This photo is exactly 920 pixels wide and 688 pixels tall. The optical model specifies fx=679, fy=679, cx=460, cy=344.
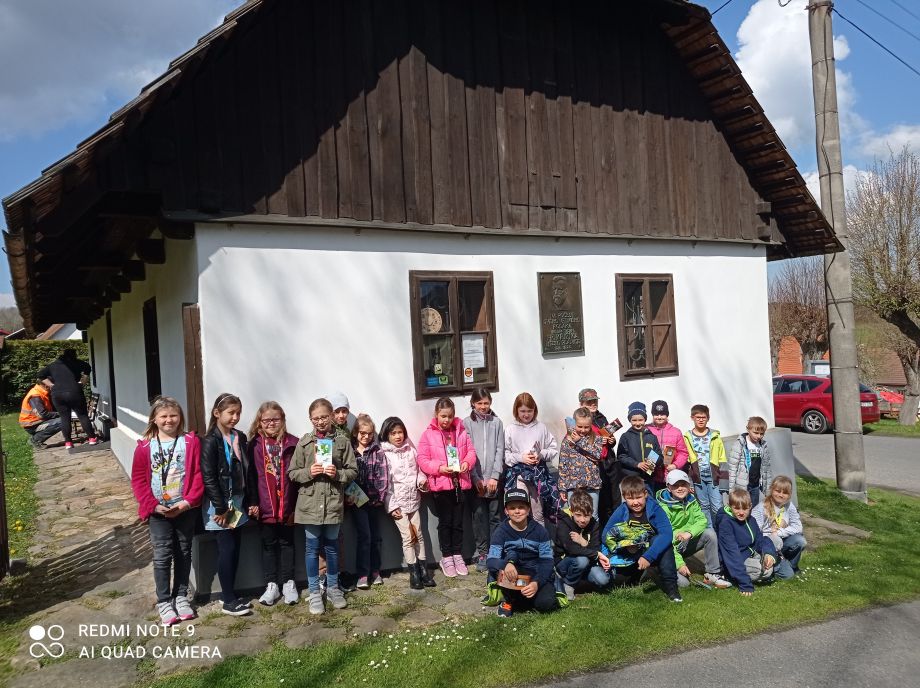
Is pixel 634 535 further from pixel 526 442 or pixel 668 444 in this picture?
pixel 668 444

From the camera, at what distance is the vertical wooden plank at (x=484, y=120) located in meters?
7.36

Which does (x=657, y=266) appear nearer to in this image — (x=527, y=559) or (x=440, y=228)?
(x=440, y=228)

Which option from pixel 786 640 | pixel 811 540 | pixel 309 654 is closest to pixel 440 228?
pixel 309 654

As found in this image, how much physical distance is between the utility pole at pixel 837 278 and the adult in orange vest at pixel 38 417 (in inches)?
587

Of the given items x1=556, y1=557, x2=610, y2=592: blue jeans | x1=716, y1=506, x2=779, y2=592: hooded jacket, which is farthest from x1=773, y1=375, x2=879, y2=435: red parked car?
x1=556, y1=557, x2=610, y2=592: blue jeans

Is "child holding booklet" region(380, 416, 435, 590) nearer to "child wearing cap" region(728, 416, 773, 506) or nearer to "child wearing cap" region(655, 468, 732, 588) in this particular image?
"child wearing cap" region(655, 468, 732, 588)

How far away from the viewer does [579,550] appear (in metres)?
5.93

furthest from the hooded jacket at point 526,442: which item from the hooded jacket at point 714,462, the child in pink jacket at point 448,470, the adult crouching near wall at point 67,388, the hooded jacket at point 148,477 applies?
the adult crouching near wall at point 67,388

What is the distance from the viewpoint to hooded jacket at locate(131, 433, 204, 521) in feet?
16.8

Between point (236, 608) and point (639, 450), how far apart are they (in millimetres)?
4126

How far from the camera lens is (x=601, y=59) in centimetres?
848

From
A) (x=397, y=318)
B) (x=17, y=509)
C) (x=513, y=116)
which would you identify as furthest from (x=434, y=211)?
(x=17, y=509)

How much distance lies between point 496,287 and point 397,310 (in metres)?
1.26

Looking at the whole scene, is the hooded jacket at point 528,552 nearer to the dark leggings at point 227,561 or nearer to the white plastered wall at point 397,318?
the white plastered wall at point 397,318
